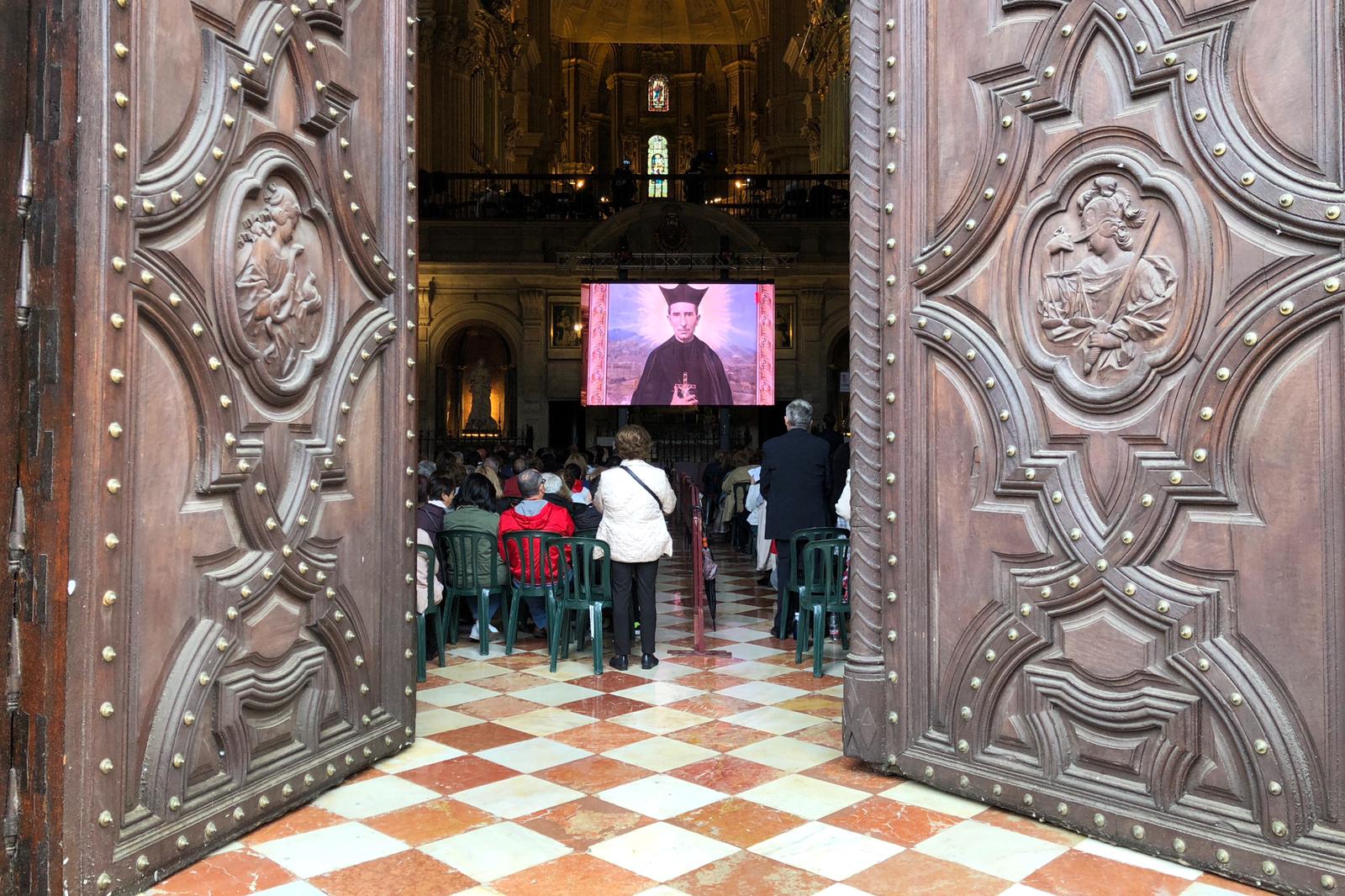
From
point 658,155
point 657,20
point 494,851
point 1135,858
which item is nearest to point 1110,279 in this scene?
point 1135,858

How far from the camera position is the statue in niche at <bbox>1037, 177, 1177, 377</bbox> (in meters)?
2.84

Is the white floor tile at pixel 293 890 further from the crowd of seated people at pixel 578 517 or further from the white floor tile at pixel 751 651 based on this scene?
the white floor tile at pixel 751 651

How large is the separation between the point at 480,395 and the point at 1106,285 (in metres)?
16.8

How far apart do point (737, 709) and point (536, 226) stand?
1492 centimetres

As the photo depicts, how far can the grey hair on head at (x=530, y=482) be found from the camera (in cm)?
579

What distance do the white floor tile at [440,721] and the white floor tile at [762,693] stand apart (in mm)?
1216

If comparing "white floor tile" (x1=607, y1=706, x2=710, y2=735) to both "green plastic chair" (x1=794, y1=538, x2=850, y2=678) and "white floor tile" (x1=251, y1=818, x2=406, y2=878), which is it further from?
"white floor tile" (x1=251, y1=818, x2=406, y2=878)

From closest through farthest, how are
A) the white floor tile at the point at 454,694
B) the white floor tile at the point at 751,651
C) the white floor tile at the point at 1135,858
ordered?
1. the white floor tile at the point at 1135,858
2. the white floor tile at the point at 454,694
3. the white floor tile at the point at 751,651

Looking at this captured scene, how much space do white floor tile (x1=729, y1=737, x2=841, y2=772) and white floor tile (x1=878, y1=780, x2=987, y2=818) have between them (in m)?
0.38

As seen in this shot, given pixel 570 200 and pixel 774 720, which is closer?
pixel 774 720

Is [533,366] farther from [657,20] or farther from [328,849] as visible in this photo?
[328,849]

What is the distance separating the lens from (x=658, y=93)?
1412 inches

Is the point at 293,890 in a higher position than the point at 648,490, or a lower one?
lower

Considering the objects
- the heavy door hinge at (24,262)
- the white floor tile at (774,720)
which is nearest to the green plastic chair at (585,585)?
the white floor tile at (774,720)
